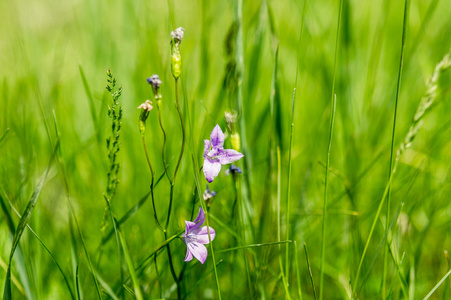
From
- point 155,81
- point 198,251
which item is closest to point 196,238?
point 198,251

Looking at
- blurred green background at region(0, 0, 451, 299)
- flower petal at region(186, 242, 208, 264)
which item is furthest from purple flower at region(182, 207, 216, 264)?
blurred green background at region(0, 0, 451, 299)

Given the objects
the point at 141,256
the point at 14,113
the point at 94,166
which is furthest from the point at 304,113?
the point at 14,113

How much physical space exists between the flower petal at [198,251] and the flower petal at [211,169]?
0.49 feet

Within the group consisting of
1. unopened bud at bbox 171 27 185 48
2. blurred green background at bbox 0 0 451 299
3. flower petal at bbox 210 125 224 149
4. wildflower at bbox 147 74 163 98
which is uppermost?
unopened bud at bbox 171 27 185 48

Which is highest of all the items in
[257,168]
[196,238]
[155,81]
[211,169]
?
[155,81]

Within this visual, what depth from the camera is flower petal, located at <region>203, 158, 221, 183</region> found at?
82 centimetres

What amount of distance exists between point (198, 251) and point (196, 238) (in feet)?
0.14

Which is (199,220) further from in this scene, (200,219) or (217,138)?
(217,138)

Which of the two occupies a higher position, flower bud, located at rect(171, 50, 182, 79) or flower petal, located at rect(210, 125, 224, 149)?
flower bud, located at rect(171, 50, 182, 79)

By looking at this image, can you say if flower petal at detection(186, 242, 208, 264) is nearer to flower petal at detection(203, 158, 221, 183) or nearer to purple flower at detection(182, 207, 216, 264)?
purple flower at detection(182, 207, 216, 264)

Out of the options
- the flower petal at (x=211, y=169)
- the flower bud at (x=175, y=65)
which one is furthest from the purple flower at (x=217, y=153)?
the flower bud at (x=175, y=65)

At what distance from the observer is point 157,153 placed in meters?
1.56

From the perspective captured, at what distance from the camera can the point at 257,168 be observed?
1.57 meters

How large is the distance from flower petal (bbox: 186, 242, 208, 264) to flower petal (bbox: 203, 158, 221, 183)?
149 mm
